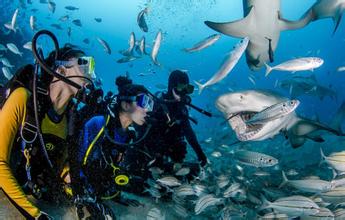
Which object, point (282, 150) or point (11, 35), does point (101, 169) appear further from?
point (11, 35)

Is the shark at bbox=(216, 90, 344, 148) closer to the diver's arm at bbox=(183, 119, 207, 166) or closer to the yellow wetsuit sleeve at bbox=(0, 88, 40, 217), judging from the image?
the yellow wetsuit sleeve at bbox=(0, 88, 40, 217)

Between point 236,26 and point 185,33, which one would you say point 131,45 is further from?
point 185,33

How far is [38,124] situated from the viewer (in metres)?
3.06

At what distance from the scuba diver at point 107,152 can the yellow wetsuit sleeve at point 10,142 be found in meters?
0.74

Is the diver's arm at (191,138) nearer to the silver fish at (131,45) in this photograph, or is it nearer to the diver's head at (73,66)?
the diver's head at (73,66)

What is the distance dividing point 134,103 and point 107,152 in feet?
2.67

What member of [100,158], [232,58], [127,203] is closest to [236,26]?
[232,58]

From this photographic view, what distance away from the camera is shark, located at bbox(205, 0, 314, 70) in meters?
4.35

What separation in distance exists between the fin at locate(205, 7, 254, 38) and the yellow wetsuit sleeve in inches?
109

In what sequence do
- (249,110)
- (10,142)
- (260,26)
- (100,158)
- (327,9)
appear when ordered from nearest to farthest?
(10,142), (249,110), (100,158), (327,9), (260,26)

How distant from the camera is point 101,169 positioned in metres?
4.06

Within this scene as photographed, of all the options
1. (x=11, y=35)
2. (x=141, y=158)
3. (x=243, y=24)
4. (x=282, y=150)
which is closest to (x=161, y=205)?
(x=141, y=158)

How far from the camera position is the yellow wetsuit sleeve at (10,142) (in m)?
2.79

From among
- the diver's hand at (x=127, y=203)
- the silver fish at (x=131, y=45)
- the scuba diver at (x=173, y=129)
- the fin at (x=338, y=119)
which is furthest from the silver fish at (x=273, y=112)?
the silver fish at (x=131, y=45)
